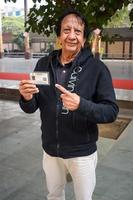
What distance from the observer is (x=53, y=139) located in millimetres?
2318

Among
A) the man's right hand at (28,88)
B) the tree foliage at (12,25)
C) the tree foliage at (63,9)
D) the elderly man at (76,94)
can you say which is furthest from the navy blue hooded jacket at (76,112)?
the tree foliage at (12,25)

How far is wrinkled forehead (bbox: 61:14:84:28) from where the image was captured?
2183 mm

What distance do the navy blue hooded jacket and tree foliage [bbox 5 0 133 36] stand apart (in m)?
0.88

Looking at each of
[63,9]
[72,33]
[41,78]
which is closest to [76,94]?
[41,78]

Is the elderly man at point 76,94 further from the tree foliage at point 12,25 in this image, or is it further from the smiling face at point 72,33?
the tree foliage at point 12,25

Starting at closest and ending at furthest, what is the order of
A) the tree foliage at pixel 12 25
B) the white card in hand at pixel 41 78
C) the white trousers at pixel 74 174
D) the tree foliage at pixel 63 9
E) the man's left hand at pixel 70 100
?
1. the man's left hand at pixel 70 100
2. the white card in hand at pixel 41 78
3. the white trousers at pixel 74 174
4. the tree foliage at pixel 63 9
5. the tree foliage at pixel 12 25

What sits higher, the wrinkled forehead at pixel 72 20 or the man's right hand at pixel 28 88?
the wrinkled forehead at pixel 72 20

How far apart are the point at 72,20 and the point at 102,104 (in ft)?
2.02

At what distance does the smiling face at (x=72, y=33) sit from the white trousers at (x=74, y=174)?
793 millimetres

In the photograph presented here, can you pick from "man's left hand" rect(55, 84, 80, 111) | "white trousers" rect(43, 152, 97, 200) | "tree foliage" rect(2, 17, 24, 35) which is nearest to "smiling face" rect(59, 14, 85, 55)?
"man's left hand" rect(55, 84, 80, 111)

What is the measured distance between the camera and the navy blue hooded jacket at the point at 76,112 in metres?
2.18

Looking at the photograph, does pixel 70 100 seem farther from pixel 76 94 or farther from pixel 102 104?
pixel 102 104

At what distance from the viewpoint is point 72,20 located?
2.19 metres

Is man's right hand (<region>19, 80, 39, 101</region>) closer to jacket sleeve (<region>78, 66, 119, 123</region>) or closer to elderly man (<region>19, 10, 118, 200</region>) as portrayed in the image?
elderly man (<region>19, 10, 118, 200</region>)
